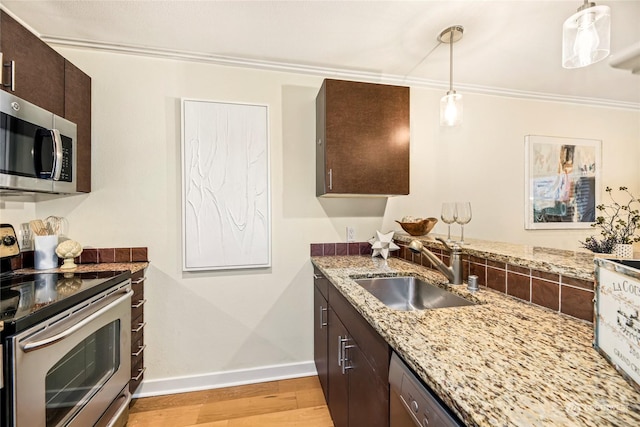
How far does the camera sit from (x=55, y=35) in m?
1.83

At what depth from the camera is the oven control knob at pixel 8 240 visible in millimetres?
1564

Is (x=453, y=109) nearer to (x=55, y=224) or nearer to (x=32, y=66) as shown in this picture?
(x=32, y=66)

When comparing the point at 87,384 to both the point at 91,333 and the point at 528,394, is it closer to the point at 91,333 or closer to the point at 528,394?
the point at 91,333

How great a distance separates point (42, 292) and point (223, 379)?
1.33 meters

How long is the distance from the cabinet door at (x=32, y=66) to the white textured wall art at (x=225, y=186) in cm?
67

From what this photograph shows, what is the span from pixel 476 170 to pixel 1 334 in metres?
3.15

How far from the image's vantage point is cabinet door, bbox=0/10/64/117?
136 cm

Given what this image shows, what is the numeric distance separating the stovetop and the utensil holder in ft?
0.46

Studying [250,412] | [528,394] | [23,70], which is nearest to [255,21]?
[23,70]

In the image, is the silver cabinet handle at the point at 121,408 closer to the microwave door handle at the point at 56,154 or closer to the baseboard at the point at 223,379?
the baseboard at the point at 223,379

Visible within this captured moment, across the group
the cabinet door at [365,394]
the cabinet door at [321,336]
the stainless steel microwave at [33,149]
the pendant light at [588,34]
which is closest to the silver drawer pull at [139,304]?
the stainless steel microwave at [33,149]

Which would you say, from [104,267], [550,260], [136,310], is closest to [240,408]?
[136,310]

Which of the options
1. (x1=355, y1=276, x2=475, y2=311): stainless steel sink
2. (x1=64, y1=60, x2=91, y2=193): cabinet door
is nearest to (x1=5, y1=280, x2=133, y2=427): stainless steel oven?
(x1=64, y1=60, x2=91, y2=193): cabinet door

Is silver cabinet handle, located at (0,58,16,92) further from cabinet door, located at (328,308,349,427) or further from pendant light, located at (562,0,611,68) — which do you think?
pendant light, located at (562,0,611,68)
